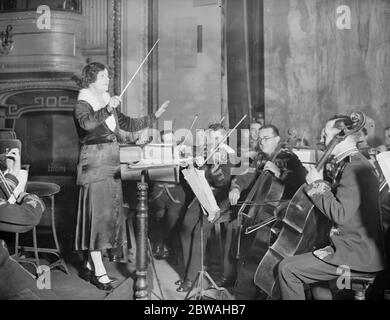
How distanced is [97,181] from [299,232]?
4.79 feet

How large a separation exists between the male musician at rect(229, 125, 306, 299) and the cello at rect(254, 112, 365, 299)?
0.22m

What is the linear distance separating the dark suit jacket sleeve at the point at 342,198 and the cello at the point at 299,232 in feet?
0.43

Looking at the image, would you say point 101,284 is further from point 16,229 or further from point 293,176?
point 293,176

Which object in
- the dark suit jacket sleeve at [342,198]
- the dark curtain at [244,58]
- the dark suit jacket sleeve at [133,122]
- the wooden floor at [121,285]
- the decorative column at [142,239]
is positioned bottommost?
the wooden floor at [121,285]

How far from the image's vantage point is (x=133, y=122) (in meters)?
2.93

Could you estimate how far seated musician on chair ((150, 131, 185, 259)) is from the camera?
311 cm

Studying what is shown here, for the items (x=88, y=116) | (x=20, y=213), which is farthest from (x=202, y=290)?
(x=88, y=116)

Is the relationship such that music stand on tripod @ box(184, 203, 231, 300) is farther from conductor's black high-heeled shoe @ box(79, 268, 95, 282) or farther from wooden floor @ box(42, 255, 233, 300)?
conductor's black high-heeled shoe @ box(79, 268, 95, 282)

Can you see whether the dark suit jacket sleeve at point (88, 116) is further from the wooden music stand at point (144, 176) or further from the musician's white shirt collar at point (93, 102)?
the wooden music stand at point (144, 176)

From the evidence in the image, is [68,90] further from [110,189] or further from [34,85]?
[110,189]

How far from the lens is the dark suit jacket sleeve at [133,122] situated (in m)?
2.89

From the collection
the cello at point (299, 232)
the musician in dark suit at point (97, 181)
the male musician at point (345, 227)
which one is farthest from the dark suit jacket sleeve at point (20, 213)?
the male musician at point (345, 227)
